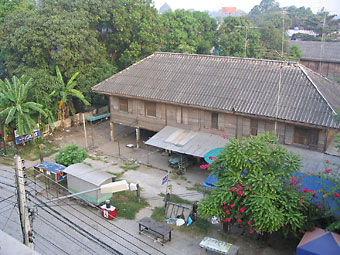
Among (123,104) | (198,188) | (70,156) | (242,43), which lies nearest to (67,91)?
(123,104)

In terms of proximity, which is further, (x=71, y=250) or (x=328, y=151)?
(x=328, y=151)

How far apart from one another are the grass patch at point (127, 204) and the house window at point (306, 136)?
1002cm

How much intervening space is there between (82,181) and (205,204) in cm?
775

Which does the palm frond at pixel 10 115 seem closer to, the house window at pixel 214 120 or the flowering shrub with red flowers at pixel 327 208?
the house window at pixel 214 120

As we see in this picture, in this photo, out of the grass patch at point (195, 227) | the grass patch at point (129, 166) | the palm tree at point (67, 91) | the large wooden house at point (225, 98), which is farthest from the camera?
the palm tree at point (67, 91)

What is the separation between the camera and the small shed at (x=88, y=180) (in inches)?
797

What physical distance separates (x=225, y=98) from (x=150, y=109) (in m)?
6.12

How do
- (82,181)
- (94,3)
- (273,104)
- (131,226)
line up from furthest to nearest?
(94,3) < (273,104) < (82,181) < (131,226)

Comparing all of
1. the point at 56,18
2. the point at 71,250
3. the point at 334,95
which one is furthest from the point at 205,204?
the point at 56,18

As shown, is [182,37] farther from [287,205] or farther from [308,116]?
[287,205]

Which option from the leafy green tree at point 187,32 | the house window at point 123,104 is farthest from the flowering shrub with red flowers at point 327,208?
the leafy green tree at point 187,32

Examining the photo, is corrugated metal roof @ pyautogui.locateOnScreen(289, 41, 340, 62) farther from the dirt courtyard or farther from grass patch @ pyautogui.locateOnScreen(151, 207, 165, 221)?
grass patch @ pyautogui.locateOnScreen(151, 207, 165, 221)

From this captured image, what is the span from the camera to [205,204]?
54.2 feet

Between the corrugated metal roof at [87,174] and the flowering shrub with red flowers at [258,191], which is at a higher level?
the flowering shrub with red flowers at [258,191]
